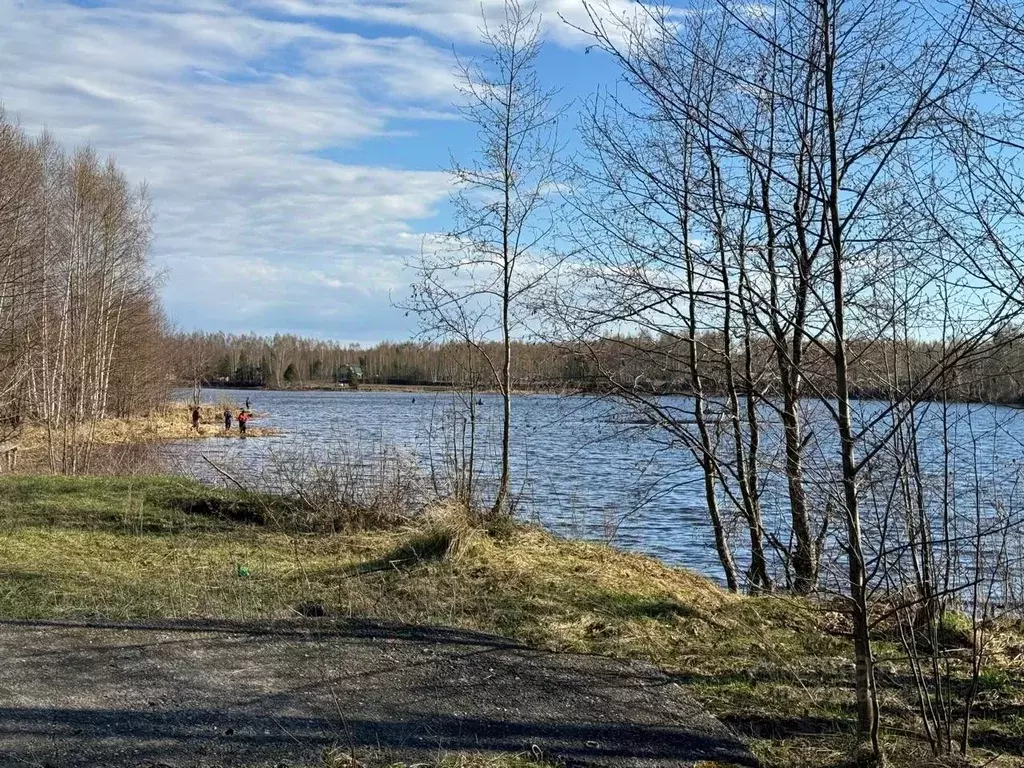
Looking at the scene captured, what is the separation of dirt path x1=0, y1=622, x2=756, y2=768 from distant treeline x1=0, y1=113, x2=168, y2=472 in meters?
17.6

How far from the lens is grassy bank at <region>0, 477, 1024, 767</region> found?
17.4ft

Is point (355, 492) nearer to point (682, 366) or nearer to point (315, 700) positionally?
point (682, 366)

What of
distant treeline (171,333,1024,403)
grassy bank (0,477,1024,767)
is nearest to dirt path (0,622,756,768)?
grassy bank (0,477,1024,767)

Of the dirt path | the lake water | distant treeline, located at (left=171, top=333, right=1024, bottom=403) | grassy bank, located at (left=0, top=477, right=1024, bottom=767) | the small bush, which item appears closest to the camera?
the dirt path

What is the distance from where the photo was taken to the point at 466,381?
475 inches

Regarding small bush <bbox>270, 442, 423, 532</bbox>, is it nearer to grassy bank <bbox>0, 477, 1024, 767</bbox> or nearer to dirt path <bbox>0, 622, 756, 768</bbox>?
grassy bank <bbox>0, 477, 1024, 767</bbox>

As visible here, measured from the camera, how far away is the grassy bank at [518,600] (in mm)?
5312

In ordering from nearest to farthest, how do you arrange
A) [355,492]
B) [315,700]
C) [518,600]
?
1. [315,700]
2. [518,600]
3. [355,492]

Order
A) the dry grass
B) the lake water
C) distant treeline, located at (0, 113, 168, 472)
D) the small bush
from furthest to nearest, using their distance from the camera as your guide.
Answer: the dry grass → distant treeline, located at (0, 113, 168, 472) → the small bush → the lake water

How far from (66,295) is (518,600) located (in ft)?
82.4

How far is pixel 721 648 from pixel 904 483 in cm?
252

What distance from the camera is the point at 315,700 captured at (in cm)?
501

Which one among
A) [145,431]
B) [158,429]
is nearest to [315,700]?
[145,431]

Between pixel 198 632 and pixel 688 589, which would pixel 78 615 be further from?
pixel 688 589
